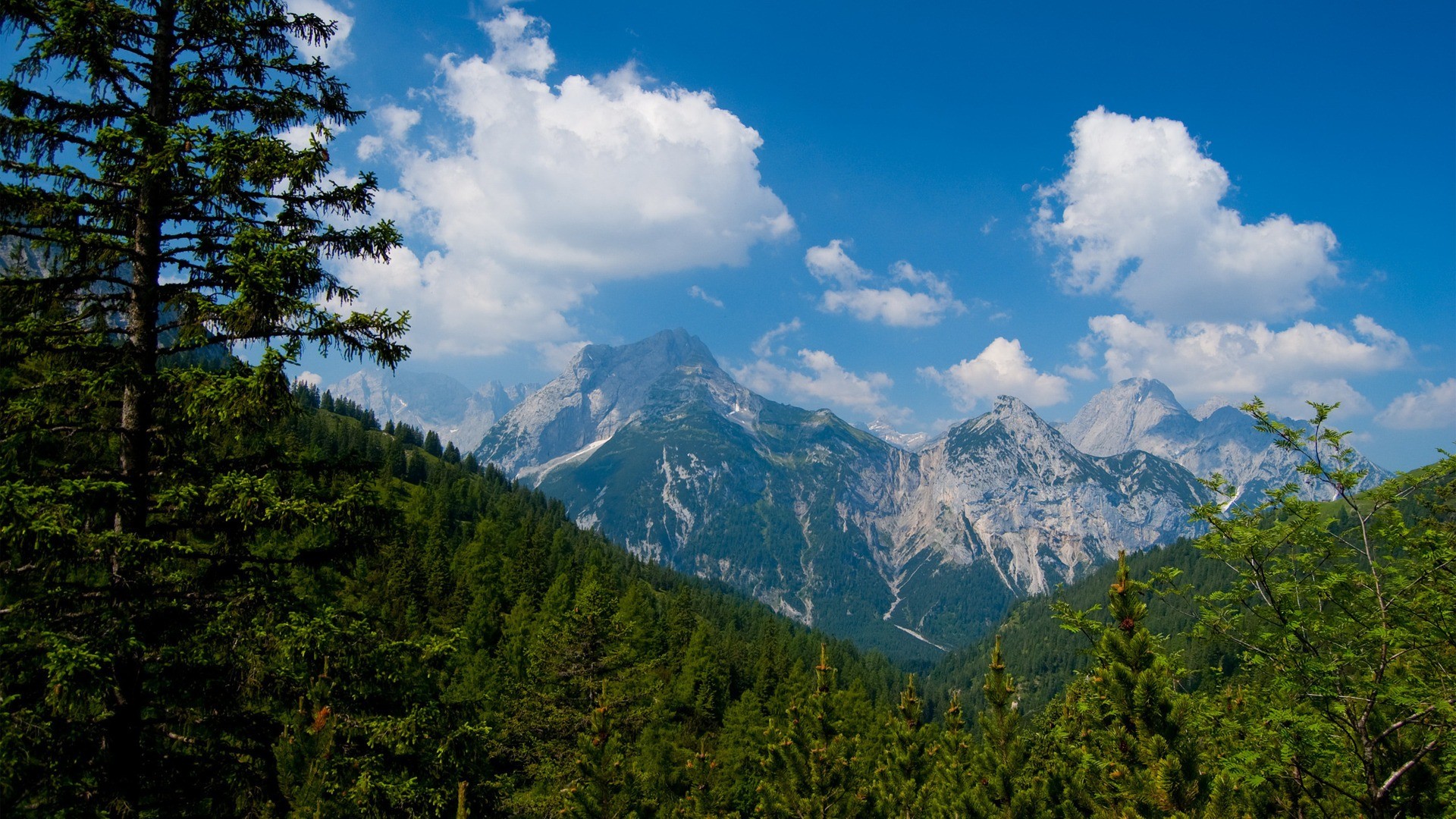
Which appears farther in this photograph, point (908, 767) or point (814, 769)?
point (908, 767)

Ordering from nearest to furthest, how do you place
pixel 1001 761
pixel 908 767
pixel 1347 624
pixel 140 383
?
pixel 140 383 < pixel 1347 624 < pixel 1001 761 < pixel 908 767

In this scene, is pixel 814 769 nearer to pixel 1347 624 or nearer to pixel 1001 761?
pixel 1001 761

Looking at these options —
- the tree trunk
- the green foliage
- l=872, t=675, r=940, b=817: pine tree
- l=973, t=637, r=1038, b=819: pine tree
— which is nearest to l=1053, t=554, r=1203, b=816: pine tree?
the green foliage

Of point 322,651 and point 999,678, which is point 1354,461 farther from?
point 322,651

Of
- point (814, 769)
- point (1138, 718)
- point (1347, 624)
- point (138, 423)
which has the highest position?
point (138, 423)

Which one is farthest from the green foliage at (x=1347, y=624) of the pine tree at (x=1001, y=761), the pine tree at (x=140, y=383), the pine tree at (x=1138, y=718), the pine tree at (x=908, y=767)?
the pine tree at (x=140, y=383)

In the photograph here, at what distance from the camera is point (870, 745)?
143 ft

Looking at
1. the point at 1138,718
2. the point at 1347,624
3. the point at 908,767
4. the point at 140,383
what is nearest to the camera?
the point at 140,383

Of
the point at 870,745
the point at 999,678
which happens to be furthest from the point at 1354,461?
the point at 870,745

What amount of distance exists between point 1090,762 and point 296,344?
55.1ft

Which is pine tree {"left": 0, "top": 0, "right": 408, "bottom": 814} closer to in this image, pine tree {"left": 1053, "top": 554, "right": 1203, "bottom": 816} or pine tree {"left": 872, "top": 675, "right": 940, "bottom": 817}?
pine tree {"left": 1053, "top": 554, "right": 1203, "bottom": 816}

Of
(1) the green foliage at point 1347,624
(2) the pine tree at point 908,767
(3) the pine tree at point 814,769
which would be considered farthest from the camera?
(2) the pine tree at point 908,767

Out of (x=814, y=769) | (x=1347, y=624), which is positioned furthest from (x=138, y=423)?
(x=1347, y=624)

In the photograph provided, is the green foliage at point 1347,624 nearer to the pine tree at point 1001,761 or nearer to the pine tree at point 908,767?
Result: the pine tree at point 1001,761
